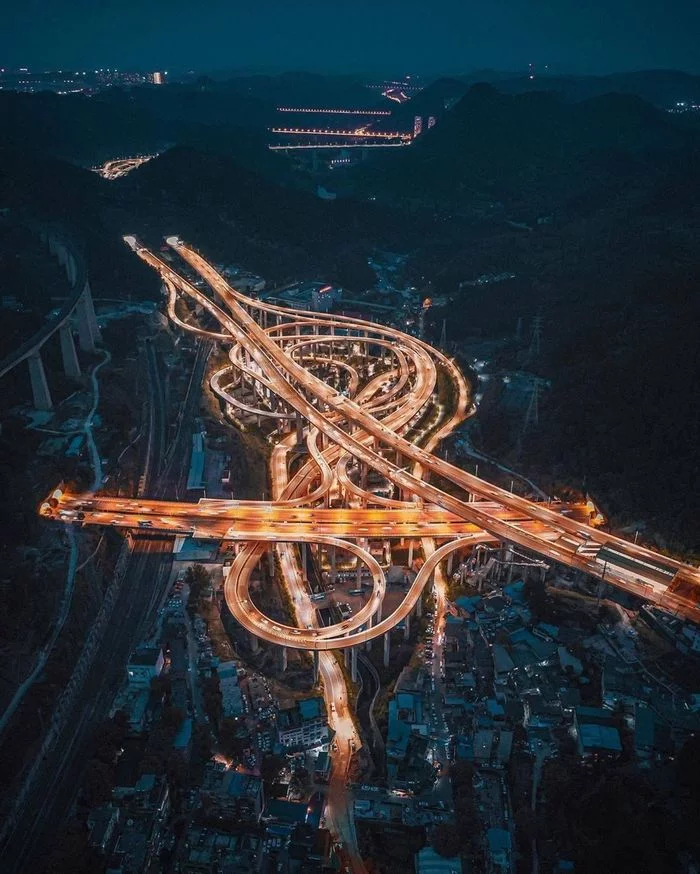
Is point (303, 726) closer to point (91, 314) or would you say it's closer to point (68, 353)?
point (68, 353)

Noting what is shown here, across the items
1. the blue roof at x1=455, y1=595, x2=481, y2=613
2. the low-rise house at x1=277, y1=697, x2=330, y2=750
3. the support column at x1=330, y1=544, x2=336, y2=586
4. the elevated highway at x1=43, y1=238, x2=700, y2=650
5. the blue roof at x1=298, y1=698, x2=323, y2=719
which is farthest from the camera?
the support column at x1=330, y1=544, x2=336, y2=586

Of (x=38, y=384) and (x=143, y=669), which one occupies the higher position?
Answer: (x=38, y=384)

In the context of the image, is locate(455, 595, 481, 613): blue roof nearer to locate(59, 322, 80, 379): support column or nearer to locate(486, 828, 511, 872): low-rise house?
locate(486, 828, 511, 872): low-rise house

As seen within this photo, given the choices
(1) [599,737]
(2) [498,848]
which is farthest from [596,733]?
(2) [498,848]

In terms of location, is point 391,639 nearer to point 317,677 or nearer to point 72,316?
point 317,677

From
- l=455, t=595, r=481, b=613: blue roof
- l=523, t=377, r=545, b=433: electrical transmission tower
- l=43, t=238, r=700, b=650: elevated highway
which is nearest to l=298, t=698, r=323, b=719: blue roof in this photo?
l=43, t=238, r=700, b=650: elevated highway

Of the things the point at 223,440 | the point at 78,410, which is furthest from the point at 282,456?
the point at 78,410
